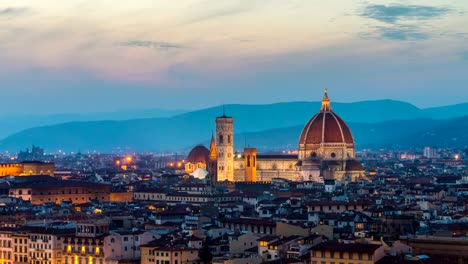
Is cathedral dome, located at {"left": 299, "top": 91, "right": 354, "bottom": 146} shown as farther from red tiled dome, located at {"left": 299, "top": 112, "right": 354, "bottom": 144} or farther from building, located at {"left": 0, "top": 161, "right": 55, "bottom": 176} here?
building, located at {"left": 0, "top": 161, "right": 55, "bottom": 176}

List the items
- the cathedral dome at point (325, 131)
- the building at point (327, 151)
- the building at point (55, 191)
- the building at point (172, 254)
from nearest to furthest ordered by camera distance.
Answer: the building at point (172, 254), the building at point (55, 191), the building at point (327, 151), the cathedral dome at point (325, 131)

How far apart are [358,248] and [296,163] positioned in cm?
12123

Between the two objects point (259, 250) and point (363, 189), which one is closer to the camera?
point (259, 250)


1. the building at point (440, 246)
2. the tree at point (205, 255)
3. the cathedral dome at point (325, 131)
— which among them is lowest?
the tree at point (205, 255)

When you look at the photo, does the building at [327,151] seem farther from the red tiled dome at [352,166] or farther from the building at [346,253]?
the building at [346,253]

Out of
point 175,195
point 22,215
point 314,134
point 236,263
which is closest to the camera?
point 236,263

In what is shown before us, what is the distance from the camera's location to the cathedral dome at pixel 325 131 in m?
182

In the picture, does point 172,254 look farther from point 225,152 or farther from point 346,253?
point 225,152

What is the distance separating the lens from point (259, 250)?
73.4 meters

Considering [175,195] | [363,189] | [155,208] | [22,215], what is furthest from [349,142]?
[22,215]

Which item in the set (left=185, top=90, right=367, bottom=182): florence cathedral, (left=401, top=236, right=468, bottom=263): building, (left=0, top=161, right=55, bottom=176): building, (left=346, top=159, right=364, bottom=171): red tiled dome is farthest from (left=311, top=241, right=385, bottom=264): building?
(left=0, top=161, right=55, bottom=176): building

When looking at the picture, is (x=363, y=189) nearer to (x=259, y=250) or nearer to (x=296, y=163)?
(x=296, y=163)

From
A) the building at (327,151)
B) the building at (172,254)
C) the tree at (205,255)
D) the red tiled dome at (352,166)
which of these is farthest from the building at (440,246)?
the red tiled dome at (352,166)

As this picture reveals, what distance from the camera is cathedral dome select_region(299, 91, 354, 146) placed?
181750 millimetres
